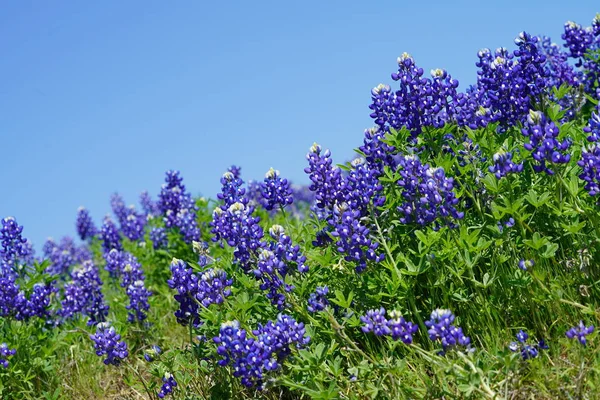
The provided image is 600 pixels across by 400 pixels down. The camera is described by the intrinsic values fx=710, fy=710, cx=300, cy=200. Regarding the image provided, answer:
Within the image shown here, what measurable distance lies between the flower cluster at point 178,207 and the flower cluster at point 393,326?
4498mm

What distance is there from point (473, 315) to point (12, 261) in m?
5.06

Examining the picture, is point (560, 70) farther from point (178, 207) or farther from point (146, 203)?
point (146, 203)

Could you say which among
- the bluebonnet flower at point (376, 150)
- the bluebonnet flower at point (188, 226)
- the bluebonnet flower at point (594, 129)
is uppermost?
the bluebonnet flower at point (188, 226)

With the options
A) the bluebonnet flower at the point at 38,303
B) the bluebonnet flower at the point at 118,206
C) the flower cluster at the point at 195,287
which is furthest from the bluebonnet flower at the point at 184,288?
the bluebonnet flower at the point at 118,206

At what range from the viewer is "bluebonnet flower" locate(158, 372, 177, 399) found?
5.12 m

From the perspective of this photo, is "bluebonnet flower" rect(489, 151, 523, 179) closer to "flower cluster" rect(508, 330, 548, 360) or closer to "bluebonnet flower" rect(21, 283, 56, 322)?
"flower cluster" rect(508, 330, 548, 360)

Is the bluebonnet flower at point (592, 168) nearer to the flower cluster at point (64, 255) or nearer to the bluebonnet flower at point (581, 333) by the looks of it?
the bluebonnet flower at point (581, 333)

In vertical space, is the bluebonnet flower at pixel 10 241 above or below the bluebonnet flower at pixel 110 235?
below

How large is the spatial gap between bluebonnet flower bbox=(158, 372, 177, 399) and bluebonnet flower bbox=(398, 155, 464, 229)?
203 centimetres

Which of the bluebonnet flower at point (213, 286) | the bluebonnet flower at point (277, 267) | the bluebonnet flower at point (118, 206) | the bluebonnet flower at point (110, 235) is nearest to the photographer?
the bluebonnet flower at point (277, 267)

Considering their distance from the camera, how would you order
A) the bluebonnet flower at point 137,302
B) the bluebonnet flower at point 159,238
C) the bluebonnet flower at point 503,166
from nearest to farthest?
the bluebonnet flower at point 503,166
the bluebonnet flower at point 137,302
the bluebonnet flower at point 159,238

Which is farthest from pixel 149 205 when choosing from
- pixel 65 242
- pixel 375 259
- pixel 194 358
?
pixel 375 259

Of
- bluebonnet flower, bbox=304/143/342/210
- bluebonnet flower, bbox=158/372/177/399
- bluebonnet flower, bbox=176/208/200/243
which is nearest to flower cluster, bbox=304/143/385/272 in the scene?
bluebonnet flower, bbox=304/143/342/210

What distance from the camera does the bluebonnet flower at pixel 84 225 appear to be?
15117mm
